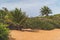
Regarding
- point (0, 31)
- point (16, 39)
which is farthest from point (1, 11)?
point (0, 31)

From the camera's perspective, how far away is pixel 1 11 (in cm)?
3350

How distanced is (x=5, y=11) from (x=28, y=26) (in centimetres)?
446

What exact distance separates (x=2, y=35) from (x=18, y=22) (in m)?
15.1

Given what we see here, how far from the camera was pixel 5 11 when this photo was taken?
32656mm

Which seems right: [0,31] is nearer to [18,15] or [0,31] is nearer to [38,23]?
[18,15]

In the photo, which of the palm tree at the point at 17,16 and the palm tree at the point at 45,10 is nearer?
the palm tree at the point at 17,16

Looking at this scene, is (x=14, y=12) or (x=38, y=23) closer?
(x=14, y=12)

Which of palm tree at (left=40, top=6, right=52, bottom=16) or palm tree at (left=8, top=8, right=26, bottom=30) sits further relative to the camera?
palm tree at (left=40, top=6, right=52, bottom=16)

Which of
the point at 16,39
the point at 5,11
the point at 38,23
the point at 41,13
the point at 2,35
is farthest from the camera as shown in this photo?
the point at 41,13

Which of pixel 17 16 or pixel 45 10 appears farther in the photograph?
pixel 45 10

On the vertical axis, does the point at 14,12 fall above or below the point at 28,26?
above

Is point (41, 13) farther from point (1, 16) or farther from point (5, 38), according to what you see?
point (5, 38)

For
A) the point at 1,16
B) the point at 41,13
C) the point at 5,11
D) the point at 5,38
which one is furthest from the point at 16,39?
the point at 41,13

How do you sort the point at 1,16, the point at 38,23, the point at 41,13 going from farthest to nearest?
the point at 41,13
the point at 38,23
the point at 1,16
